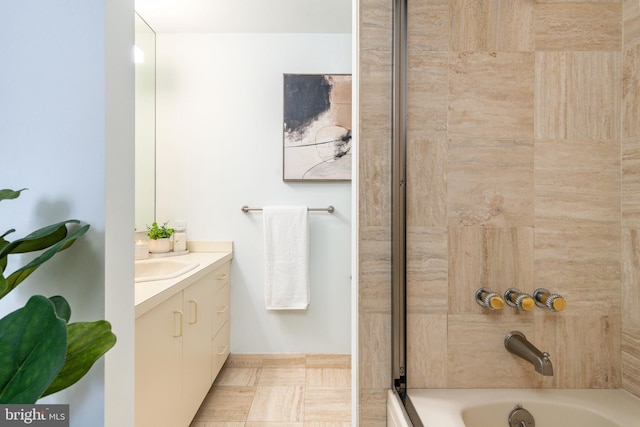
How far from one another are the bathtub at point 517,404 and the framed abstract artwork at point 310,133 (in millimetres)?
1589

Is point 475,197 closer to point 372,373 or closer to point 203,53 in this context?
point 372,373

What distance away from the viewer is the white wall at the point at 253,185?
7.80 ft

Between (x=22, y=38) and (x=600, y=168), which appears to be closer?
(x=22, y=38)

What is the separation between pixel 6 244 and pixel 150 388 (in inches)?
33.4

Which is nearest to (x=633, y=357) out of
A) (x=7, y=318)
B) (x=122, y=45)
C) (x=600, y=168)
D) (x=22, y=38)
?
(x=600, y=168)

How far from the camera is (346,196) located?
240 centimetres

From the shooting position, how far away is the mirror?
2.09m

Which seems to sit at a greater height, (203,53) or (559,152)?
(203,53)

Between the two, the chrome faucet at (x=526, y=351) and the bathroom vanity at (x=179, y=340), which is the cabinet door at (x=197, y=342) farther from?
the chrome faucet at (x=526, y=351)

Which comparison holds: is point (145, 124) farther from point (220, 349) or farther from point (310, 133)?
point (220, 349)

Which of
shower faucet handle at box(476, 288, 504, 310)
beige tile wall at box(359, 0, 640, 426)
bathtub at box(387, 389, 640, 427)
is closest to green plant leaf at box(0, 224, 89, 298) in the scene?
beige tile wall at box(359, 0, 640, 426)

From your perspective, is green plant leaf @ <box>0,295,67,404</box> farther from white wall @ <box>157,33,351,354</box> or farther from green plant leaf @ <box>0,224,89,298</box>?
white wall @ <box>157,33,351,354</box>

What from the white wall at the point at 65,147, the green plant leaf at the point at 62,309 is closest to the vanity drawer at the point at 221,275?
the white wall at the point at 65,147
